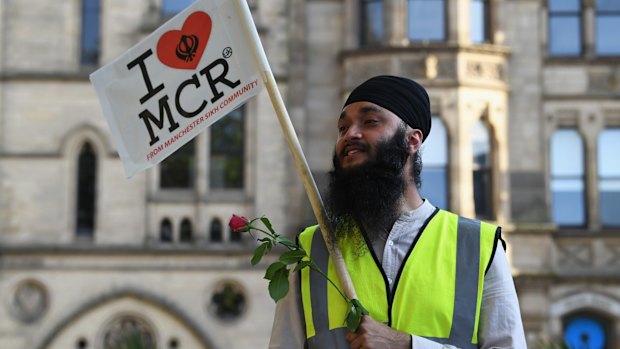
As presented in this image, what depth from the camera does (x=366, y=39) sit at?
1848cm

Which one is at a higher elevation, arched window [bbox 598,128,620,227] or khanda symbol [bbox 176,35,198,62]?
arched window [bbox 598,128,620,227]

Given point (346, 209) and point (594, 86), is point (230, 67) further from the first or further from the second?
point (594, 86)

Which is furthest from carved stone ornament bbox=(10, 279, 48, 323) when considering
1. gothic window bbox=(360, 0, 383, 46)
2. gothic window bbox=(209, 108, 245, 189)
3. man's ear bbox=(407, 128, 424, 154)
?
man's ear bbox=(407, 128, 424, 154)

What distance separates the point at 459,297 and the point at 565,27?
1614cm

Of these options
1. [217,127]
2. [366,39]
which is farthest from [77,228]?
[366,39]

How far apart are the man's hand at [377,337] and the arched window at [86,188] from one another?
1582 cm

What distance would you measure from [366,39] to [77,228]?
5.37 m

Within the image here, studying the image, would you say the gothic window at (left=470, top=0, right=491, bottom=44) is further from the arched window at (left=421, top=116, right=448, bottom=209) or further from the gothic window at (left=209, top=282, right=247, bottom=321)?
the gothic window at (left=209, top=282, right=247, bottom=321)

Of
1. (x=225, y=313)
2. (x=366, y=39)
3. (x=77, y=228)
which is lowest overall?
(x=225, y=313)

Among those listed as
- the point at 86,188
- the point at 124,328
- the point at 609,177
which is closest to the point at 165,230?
the point at 86,188

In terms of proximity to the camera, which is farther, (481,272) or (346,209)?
(346,209)

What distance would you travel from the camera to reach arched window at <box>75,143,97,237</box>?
739 inches

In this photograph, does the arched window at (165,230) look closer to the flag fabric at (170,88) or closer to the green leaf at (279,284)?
the flag fabric at (170,88)

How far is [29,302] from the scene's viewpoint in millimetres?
18188
